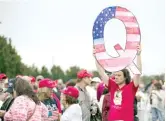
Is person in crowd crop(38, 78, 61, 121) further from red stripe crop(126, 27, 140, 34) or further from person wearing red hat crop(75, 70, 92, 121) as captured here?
red stripe crop(126, 27, 140, 34)

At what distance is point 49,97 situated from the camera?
936 cm

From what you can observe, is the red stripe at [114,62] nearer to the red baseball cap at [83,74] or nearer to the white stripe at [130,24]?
the white stripe at [130,24]

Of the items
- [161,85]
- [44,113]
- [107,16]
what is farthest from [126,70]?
[161,85]

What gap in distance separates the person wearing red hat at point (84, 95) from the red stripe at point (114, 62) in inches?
55.4

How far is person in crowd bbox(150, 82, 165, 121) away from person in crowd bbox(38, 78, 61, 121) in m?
7.49

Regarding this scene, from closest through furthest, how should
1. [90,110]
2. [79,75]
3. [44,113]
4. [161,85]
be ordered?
[44,113]
[90,110]
[79,75]
[161,85]

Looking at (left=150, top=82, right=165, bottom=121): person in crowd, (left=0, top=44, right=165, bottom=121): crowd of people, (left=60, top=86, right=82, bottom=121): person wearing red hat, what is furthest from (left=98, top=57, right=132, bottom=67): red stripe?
(left=150, top=82, right=165, bottom=121): person in crowd

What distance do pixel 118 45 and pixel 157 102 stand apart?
8991mm

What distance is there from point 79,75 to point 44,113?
1997 mm

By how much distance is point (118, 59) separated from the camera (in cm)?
785

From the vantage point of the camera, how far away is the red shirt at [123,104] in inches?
307

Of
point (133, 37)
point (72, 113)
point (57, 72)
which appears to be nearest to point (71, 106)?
point (72, 113)

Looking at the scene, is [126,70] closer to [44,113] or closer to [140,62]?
[140,62]

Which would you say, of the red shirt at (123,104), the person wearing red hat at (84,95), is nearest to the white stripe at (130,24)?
the red shirt at (123,104)
